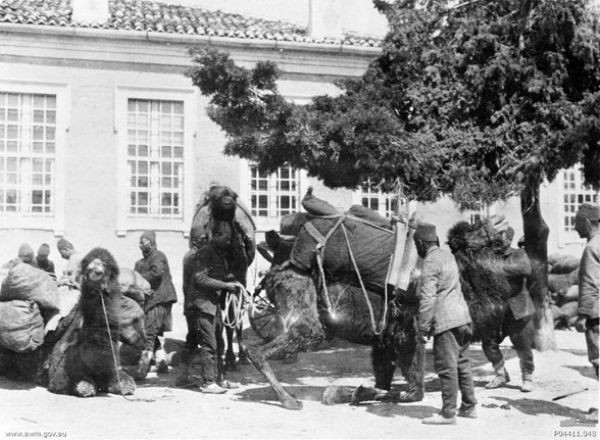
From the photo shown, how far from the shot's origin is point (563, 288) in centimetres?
1582

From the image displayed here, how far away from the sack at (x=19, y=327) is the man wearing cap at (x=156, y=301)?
1.53 m

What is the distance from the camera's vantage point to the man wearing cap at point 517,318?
853 cm

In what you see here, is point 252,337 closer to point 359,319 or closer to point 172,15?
point 359,319

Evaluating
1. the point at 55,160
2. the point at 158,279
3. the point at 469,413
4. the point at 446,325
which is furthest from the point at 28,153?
the point at 469,413

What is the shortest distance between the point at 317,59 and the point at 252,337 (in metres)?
6.97

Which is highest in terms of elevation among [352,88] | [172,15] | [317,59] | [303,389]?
[172,15]

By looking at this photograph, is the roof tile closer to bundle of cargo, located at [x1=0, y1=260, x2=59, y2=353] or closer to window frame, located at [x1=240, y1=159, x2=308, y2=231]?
window frame, located at [x1=240, y1=159, x2=308, y2=231]

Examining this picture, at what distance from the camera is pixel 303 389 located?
880 cm

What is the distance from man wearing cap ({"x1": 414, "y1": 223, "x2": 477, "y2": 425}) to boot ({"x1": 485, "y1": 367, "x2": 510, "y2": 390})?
67.4 inches

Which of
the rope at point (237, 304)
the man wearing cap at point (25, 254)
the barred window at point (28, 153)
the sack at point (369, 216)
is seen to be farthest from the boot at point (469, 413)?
the barred window at point (28, 153)

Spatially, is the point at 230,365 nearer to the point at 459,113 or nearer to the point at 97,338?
the point at 97,338

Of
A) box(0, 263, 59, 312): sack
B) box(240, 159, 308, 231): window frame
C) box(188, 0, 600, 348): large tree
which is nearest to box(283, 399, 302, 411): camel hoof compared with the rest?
box(188, 0, 600, 348): large tree

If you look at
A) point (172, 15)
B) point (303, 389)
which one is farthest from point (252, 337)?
point (172, 15)

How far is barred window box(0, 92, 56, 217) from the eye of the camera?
16531 millimetres
